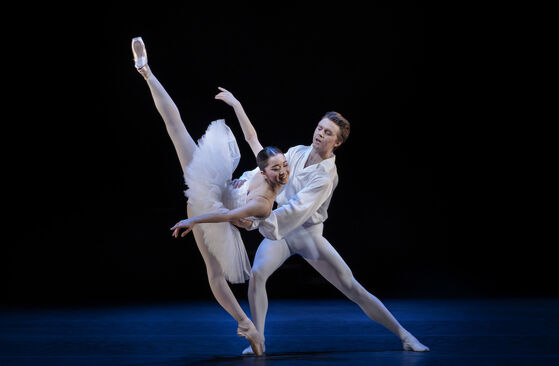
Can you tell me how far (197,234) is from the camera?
282cm

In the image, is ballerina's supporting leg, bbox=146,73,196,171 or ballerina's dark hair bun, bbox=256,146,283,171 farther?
ballerina's supporting leg, bbox=146,73,196,171

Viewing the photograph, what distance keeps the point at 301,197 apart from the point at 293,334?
1074mm

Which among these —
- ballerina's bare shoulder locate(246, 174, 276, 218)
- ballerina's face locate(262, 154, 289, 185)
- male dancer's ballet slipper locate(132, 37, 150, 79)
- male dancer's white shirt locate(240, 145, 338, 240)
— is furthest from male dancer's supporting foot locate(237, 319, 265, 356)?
male dancer's ballet slipper locate(132, 37, 150, 79)

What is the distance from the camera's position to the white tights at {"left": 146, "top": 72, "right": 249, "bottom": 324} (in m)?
2.82

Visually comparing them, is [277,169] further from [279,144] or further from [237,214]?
[279,144]

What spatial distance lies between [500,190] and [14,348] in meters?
4.07

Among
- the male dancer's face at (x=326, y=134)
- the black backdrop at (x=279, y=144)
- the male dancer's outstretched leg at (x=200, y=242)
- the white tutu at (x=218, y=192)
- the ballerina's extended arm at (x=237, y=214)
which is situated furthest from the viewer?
the black backdrop at (x=279, y=144)

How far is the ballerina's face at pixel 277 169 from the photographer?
2588mm

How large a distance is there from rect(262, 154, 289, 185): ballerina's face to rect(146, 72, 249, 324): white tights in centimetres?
44

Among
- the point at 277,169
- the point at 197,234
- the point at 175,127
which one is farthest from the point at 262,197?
the point at 175,127

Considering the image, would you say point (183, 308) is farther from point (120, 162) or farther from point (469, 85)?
point (469, 85)

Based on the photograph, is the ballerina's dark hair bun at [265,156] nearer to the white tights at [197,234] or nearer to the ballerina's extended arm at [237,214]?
the ballerina's extended arm at [237,214]

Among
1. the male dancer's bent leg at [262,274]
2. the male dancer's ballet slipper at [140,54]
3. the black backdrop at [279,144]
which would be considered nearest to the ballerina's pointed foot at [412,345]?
the male dancer's bent leg at [262,274]

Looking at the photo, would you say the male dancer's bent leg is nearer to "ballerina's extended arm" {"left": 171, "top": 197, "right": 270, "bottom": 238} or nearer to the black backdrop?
"ballerina's extended arm" {"left": 171, "top": 197, "right": 270, "bottom": 238}
